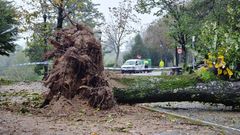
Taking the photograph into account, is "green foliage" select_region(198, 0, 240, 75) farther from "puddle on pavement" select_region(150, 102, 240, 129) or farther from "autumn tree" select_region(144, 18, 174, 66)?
"autumn tree" select_region(144, 18, 174, 66)

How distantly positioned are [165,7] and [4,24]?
1511 cm

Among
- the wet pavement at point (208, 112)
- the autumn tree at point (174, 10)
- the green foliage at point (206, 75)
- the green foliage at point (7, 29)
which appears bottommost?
the wet pavement at point (208, 112)

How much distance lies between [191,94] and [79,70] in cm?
248

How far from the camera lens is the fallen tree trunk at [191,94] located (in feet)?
26.8

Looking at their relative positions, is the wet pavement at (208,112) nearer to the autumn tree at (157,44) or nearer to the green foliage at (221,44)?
the green foliage at (221,44)

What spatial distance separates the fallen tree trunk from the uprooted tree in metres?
0.77

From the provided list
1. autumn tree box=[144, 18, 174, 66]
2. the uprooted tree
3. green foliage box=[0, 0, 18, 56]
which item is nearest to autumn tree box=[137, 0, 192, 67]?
green foliage box=[0, 0, 18, 56]

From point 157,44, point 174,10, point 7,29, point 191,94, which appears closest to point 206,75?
point 191,94

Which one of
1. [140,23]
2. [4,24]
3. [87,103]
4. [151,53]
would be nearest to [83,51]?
[87,103]

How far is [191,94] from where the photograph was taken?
8.34 meters

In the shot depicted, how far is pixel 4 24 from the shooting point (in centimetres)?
1526

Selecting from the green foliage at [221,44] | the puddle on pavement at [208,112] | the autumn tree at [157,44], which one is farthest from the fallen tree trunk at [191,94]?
Result: the autumn tree at [157,44]

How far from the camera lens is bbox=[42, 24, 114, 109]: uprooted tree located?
7.55 metres

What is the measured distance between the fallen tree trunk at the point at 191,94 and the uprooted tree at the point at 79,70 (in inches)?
30.2
